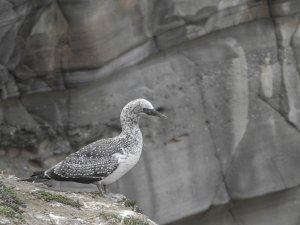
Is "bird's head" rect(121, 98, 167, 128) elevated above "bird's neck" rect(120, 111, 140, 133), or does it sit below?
above

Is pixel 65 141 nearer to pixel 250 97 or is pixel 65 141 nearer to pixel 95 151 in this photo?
pixel 250 97

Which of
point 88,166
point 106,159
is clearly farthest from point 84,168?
point 106,159

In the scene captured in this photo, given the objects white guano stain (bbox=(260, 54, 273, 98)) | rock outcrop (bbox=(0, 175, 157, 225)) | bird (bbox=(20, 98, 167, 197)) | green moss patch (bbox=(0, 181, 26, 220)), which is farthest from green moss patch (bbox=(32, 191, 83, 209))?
white guano stain (bbox=(260, 54, 273, 98))

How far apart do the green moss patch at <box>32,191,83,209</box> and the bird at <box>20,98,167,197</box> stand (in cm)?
69

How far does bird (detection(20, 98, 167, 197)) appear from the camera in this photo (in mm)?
9258

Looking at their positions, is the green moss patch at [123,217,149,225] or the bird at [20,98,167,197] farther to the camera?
the bird at [20,98,167,197]

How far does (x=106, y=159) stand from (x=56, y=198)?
98 centimetres

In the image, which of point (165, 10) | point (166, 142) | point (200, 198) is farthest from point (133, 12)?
point (200, 198)

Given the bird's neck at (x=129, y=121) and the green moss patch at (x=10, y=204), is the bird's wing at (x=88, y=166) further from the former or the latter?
the green moss patch at (x=10, y=204)

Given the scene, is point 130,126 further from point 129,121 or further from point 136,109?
point 136,109

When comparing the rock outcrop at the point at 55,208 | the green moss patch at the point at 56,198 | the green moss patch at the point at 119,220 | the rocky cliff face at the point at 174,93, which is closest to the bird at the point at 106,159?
the rock outcrop at the point at 55,208

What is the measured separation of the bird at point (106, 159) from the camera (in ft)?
30.4

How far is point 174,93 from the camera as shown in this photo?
1404cm

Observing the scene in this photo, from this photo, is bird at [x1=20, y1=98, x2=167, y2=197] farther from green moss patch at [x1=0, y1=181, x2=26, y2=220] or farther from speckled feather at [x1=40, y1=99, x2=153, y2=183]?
green moss patch at [x1=0, y1=181, x2=26, y2=220]
